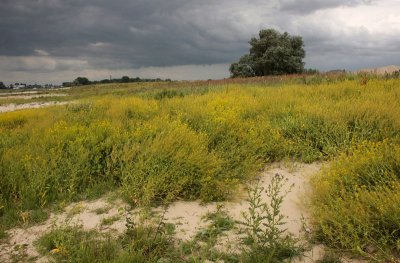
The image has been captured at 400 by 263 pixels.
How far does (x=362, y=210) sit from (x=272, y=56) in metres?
33.9

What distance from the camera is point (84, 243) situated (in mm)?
3936

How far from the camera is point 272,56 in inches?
1411

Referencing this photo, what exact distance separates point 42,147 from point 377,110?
257 inches

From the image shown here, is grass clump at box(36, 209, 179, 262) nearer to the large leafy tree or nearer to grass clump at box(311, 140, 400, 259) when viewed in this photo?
grass clump at box(311, 140, 400, 259)

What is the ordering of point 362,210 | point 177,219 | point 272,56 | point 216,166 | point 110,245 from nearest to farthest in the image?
point 362,210, point 110,245, point 177,219, point 216,166, point 272,56

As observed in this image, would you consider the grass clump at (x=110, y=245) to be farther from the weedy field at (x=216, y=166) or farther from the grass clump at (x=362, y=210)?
the grass clump at (x=362, y=210)

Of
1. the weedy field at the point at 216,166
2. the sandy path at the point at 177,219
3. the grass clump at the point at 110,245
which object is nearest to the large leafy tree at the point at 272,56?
the weedy field at the point at 216,166

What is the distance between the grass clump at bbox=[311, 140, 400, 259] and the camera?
345 cm

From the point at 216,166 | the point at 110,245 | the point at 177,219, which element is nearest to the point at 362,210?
the point at 177,219

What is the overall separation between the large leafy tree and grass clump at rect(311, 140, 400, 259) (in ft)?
106

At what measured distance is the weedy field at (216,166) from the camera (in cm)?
370

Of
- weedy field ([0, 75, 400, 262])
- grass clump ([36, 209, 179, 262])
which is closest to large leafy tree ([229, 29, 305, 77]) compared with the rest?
weedy field ([0, 75, 400, 262])

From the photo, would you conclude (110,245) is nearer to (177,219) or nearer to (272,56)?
(177,219)

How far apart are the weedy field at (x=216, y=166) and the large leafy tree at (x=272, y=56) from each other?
1115 inches
